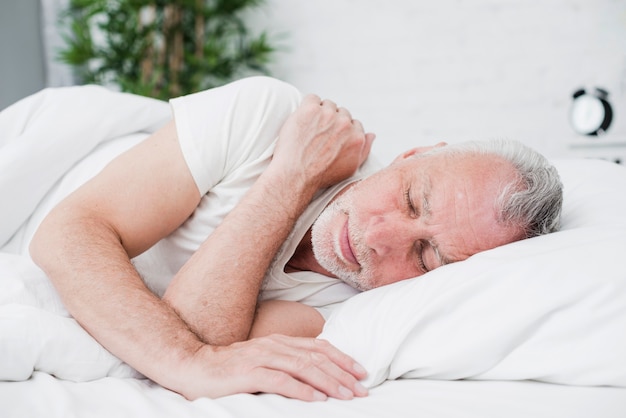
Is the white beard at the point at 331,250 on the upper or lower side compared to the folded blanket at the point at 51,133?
lower

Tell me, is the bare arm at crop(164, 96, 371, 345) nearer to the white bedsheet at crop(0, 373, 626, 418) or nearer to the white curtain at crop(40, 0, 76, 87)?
the white bedsheet at crop(0, 373, 626, 418)

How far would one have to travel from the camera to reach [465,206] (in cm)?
126

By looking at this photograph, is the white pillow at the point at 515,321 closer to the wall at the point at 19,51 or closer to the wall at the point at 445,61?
the wall at the point at 445,61

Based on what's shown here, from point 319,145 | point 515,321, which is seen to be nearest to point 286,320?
point 319,145

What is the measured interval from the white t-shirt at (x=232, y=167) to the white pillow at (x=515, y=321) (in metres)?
0.42

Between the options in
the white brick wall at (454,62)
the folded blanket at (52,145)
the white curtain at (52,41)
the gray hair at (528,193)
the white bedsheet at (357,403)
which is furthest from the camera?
the white curtain at (52,41)

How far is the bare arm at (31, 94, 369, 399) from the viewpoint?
97cm

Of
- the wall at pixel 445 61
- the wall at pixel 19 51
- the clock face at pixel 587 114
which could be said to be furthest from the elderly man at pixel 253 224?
the wall at pixel 19 51

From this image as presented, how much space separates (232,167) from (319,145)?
209 mm

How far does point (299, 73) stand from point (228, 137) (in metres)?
2.35

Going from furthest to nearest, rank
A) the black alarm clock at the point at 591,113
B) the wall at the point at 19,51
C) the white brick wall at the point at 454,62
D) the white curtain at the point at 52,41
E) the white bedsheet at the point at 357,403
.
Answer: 1. the white curtain at the point at 52,41
2. the wall at the point at 19,51
3. the white brick wall at the point at 454,62
4. the black alarm clock at the point at 591,113
5. the white bedsheet at the point at 357,403

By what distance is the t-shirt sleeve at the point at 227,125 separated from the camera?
1343 millimetres

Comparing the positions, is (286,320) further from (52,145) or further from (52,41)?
(52,41)

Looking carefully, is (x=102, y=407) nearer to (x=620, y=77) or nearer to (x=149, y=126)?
(x=149, y=126)
